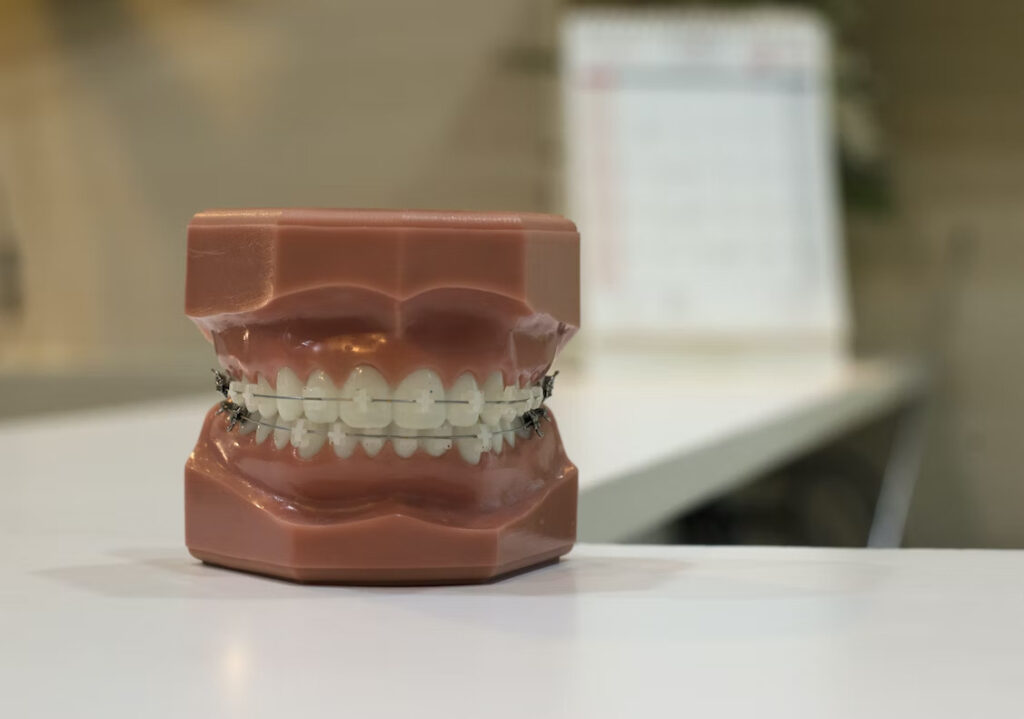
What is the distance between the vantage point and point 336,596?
19.8 inches

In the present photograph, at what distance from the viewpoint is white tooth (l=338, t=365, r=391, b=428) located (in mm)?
515

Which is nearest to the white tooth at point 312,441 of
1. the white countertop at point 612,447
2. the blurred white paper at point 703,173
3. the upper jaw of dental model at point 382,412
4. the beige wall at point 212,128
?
→ the upper jaw of dental model at point 382,412

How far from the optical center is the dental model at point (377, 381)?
0.50 meters

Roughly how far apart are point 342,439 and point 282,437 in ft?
0.10

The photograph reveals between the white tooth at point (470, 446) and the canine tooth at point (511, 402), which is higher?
the canine tooth at point (511, 402)

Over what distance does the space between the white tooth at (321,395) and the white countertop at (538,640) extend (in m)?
0.07

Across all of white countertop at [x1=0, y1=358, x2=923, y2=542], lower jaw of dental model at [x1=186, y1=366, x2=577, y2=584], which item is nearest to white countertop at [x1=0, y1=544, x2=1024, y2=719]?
lower jaw of dental model at [x1=186, y1=366, x2=577, y2=584]

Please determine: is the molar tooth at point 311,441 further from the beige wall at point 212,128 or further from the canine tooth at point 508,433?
the beige wall at point 212,128

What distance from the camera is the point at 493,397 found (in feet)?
1.76

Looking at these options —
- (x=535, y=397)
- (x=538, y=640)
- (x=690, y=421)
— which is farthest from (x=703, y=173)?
(x=538, y=640)

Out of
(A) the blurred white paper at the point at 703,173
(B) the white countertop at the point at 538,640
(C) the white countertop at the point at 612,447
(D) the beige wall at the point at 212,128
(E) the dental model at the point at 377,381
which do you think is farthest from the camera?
(D) the beige wall at the point at 212,128

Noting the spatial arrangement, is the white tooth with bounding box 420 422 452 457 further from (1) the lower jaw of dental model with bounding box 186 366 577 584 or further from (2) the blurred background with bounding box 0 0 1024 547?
(2) the blurred background with bounding box 0 0 1024 547

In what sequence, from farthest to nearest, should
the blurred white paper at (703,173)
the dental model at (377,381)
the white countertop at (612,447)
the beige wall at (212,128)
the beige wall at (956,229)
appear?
the beige wall at (956,229), the beige wall at (212,128), the blurred white paper at (703,173), the white countertop at (612,447), the dental model at (377,381)

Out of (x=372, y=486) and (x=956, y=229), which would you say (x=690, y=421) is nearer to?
(x=372, y=486)
